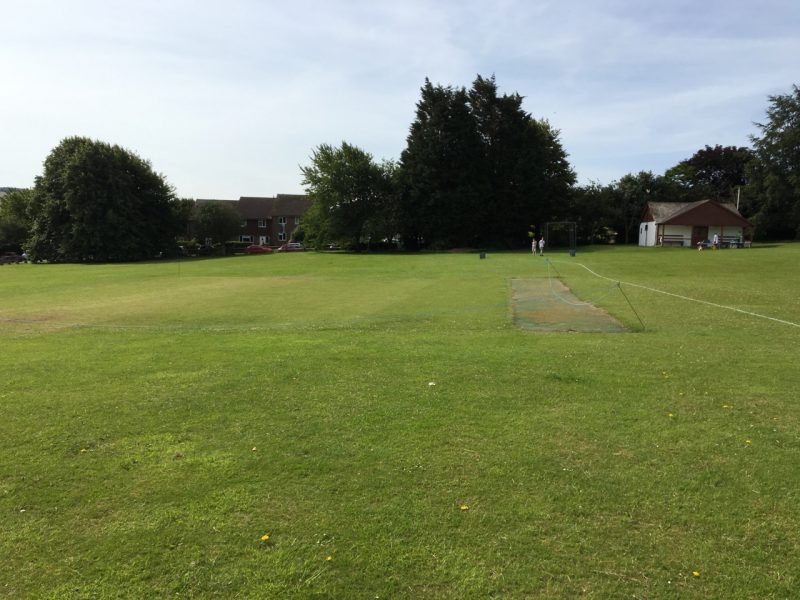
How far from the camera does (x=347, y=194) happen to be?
206ft

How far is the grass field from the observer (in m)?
3.15

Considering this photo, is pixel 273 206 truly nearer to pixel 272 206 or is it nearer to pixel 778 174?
pixel 272 206

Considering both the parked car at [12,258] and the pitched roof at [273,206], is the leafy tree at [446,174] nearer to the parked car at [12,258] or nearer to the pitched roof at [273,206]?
the pitched roof at [273,206]

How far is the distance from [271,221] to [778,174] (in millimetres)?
78383

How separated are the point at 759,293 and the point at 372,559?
18617 mm

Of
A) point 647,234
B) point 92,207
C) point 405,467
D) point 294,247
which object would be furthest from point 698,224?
point 92,207

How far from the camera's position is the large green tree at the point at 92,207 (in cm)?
5612

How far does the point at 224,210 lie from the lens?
242 feet

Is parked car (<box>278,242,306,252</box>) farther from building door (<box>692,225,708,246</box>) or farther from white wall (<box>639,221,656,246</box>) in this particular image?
building door (<box>692,225,708,246</box>)

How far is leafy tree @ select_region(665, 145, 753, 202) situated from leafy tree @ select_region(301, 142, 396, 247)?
4384 centimetres

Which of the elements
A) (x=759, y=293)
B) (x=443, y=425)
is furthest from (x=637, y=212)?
(x=443, y=425)

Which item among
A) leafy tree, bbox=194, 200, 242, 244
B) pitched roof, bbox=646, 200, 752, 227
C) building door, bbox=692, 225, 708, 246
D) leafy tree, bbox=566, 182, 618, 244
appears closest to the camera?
pitched roof, bbox=646, 200, 752, 227

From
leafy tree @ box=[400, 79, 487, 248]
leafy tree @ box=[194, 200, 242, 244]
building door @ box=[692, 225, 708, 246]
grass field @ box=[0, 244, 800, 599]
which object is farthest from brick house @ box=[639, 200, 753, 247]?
leafy tree @ box=[194, 200, 242, 244]

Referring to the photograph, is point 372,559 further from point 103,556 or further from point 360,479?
point 103,556
